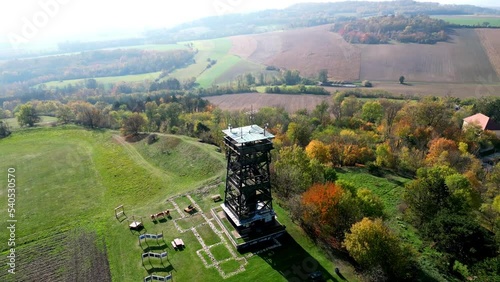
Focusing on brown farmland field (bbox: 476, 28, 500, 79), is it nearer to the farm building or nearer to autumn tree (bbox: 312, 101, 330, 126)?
the farm building

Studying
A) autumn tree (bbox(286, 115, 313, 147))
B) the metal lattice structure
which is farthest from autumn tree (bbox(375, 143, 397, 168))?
the metal lattice structure

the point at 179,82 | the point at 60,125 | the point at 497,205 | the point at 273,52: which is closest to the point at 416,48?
the point at 273,52

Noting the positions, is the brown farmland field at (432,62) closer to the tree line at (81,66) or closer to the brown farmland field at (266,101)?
the brown farmland field at (266,101)

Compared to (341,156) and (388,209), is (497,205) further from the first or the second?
(341,156)

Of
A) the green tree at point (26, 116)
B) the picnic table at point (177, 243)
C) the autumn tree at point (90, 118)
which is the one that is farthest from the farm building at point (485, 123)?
the green tree at point (26, 116)

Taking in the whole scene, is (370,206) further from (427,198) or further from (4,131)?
(4,131)
